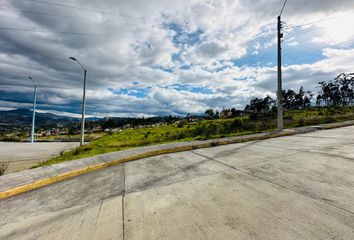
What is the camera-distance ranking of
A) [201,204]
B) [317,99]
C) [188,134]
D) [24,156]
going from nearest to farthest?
[201,204], [24,156], [188,134], [317,99]

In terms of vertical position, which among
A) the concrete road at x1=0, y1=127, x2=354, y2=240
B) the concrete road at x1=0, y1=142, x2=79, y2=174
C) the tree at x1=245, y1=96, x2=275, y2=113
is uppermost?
the tree at x1=245, y1=96, x2=275, y2=113

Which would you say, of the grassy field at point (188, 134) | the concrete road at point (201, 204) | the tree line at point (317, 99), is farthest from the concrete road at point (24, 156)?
the tree line at point (317, 99)

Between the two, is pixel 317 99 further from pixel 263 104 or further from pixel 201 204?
pixel 201 204

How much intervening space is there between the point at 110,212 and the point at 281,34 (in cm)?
1581

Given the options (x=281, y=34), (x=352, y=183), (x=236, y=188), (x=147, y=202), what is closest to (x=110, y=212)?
(x=147, y=202)

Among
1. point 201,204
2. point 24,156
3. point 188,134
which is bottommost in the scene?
point 24,156

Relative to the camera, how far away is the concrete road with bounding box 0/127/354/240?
2553 millimetres

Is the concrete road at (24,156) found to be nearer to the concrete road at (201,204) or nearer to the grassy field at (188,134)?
the grassy field at (188,134)

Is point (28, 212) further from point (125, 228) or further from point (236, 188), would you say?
point (236, 188)

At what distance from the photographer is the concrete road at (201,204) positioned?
2553 millimetres

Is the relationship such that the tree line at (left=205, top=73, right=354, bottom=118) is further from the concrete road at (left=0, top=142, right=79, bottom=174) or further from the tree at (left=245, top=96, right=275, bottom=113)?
the concrete road at (left=0, top=142, right=79, bottom=174)

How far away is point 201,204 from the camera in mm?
3275

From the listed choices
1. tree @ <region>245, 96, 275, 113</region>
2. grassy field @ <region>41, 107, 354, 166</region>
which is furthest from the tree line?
grassy field @ <region>41, 107, 354, 166</region>

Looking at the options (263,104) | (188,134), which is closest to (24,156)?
(188,134)
